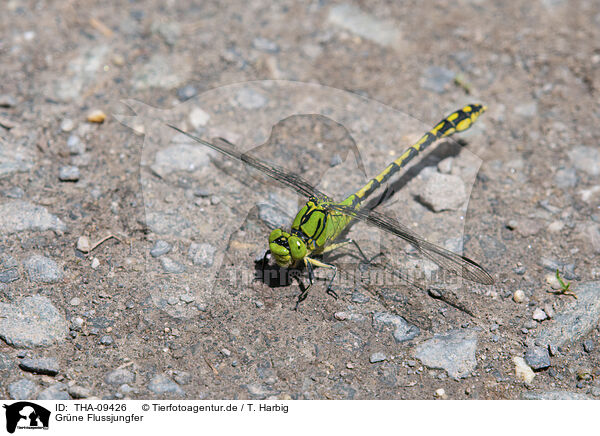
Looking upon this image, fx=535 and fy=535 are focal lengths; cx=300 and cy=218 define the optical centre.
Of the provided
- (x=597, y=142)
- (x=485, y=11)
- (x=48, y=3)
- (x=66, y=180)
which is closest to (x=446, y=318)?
(x=597, y=142)

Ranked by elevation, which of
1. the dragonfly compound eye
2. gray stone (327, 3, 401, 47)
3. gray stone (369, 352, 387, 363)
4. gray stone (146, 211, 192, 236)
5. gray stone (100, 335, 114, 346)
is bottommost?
Answer: gray stone (369, 352, 387, 363)

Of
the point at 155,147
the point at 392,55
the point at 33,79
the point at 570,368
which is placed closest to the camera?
the point at 570,368

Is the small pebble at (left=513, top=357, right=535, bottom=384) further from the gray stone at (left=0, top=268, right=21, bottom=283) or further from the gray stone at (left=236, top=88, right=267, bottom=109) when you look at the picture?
the gray stone at (left=0, top=268, right=21, bottom=283)

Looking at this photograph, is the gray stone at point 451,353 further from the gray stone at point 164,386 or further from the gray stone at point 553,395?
the gray stone at point 164,386

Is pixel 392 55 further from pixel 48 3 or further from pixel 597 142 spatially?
pixel 48 3

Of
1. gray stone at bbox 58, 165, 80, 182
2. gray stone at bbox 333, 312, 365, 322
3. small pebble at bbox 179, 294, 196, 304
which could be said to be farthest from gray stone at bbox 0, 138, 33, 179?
gray stone at bbox 333, 312, 365, 322

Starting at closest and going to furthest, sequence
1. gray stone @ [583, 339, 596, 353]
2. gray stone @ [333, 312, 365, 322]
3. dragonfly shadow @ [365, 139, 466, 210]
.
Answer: gray stone @ [583, 339, 596, 353]
gray stone @ [333, 312, 365, 322]
dragonfly shadow @ [365, 139, 466, 210]
